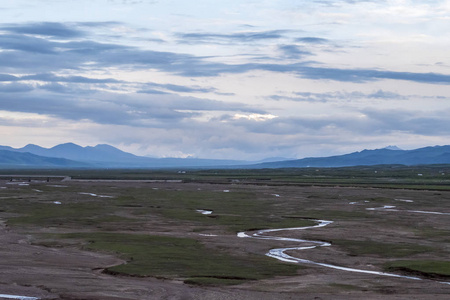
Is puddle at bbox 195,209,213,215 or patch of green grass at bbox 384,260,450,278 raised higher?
puddle at bbox 195,209,213,215

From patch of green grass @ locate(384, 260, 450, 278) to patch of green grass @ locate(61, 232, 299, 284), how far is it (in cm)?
600

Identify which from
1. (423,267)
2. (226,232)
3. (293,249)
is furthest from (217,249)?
(423,267)

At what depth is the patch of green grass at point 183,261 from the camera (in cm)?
3450

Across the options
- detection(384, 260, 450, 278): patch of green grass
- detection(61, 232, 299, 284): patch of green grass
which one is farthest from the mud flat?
detection(384, 260, 450, 278): patch of green grass

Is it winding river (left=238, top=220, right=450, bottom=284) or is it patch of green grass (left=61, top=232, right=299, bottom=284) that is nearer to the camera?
patch of green grass (left=61, top=232, right=299, bottom=284)

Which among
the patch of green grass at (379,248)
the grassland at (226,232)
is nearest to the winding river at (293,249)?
the grassland at (226,232)

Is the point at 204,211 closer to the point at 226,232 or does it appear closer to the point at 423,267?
the point at 226,232

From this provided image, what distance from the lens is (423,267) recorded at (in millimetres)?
37344

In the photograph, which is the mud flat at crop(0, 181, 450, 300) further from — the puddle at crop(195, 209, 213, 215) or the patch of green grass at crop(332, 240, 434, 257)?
the puddle at crop(195, 209, 213, 215)

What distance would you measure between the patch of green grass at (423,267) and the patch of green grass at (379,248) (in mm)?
4100

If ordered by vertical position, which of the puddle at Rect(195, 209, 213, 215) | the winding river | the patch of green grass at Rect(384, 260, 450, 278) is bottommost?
the winding river

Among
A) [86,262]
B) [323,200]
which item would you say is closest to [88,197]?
[323,200]

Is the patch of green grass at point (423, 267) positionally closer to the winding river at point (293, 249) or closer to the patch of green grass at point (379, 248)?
the winding river at point (293, 249)

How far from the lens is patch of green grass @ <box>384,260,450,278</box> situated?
35781 mm
